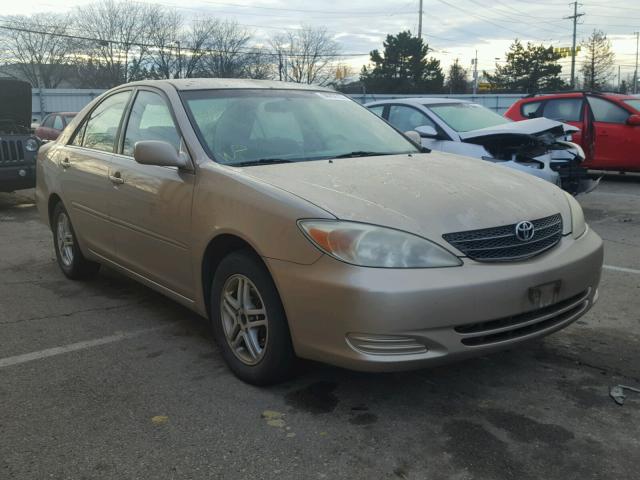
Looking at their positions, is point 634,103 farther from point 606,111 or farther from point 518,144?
point 518,144

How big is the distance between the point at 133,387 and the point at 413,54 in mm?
64584

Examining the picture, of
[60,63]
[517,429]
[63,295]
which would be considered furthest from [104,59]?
[517,429]

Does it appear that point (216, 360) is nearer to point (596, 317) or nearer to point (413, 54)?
point (596, 317)

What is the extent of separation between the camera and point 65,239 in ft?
18.0

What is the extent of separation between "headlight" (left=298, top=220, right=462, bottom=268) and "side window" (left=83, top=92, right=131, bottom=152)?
247 cm

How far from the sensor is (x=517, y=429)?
9.37 feet

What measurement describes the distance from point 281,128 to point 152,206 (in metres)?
0.94

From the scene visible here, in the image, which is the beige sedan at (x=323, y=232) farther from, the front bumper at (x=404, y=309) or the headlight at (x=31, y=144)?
the headlight at (x=31, y=144)

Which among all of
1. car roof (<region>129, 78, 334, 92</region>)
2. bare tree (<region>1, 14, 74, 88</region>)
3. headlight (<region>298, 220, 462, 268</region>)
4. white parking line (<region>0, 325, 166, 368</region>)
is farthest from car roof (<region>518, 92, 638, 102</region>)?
bare tree (<region>1, 14, 74, 88</region>)

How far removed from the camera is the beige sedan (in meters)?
2.78

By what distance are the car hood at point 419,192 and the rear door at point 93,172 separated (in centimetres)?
159

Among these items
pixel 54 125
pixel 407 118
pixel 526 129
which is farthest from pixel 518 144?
pixel 54 125

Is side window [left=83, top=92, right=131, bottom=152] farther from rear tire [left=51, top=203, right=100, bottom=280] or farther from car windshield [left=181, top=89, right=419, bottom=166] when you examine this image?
car windshield [left=181, top=89, right=419, bottom=166]

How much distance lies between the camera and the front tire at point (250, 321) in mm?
3090
